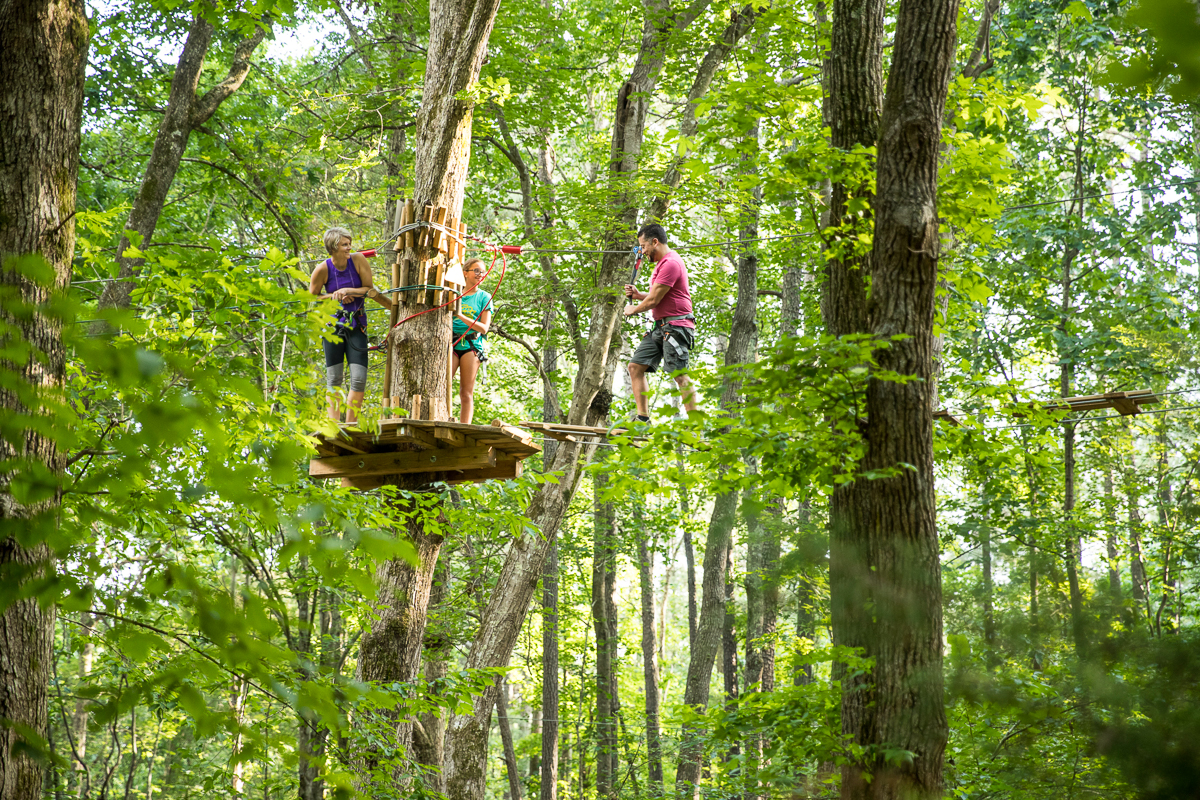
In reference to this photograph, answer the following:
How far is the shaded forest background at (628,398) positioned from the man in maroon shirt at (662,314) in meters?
0.61

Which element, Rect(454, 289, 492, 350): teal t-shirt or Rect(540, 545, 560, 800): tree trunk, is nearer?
Rect(454, 289, 492, 350): teal t-shirt

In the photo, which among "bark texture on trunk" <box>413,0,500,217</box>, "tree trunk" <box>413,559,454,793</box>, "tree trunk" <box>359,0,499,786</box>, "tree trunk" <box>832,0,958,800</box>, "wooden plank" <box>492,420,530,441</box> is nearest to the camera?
"tree trunk" <box>832,0,958,800</box>

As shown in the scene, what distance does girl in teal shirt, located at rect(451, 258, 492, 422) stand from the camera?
19.4 feet

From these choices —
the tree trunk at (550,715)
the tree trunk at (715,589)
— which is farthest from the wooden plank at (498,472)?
the tree trunk at (550,715)

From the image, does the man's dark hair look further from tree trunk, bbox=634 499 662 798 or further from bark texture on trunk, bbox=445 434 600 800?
tree trunk, bbox=634 499 662 798

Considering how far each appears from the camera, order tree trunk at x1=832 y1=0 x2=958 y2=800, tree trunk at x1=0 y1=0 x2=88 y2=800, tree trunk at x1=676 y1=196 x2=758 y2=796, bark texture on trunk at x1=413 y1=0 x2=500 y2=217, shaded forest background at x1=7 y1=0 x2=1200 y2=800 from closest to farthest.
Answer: shaded forest background at x1=7 y1=0 x2=1200 y2=800 → tree trunk at x1=0 y1=0 x2=88 y2=800 → tree trunk at x1=832 y1=0 x2=958 y2=800 → bark texture on trunk at x1=413 y1=0 x2=500 y2=217 → tree trunk at x1=676 y1=196 x2=758 y2=796

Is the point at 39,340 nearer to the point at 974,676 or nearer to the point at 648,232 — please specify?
the point at 974,676

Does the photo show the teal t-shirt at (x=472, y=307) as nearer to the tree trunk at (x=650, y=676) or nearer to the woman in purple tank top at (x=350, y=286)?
the woman in purple tank top at (x=350, y=286)

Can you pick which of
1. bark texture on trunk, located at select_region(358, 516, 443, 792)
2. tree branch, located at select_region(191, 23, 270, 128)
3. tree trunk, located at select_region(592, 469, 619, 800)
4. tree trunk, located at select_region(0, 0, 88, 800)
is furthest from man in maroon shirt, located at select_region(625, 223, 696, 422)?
tree trunk, located at select_region(592, 469, 619, 800)

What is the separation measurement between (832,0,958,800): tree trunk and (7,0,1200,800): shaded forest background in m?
0.15

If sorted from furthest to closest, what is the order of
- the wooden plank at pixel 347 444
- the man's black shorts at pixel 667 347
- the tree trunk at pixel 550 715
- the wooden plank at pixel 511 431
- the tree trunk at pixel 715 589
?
1. the tree trunk at pixel 550 715
2. the tree trunk at pixel 715 589
3. the man's black shorts at pixel 667 347
4. the wooden plank at pixel 511 431
5. the wooden plank at pixel 347 444

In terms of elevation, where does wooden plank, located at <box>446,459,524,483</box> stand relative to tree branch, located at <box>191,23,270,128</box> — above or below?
below

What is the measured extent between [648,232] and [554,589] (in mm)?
8547

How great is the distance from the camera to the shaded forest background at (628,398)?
1653 millimetres
